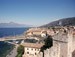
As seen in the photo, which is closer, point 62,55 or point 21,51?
point 62,55

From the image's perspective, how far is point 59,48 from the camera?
1098cm

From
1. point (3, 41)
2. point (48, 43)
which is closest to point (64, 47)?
point (48, 43)

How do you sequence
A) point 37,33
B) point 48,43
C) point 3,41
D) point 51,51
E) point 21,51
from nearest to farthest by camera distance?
1. point 51,51
2. point 48,43
3. point 21,51
4. point 37,33
5. point 3,41

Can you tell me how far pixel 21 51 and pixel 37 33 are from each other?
33.1 meters

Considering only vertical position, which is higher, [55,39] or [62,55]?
[55,39]

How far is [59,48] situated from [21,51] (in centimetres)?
1254

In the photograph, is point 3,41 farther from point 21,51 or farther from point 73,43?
point 73,43

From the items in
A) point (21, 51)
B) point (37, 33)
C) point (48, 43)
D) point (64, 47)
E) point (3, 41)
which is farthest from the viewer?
point (3, 41)

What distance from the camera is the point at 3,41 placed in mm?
67000

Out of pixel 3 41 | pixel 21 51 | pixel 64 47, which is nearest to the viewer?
pixel 64 47

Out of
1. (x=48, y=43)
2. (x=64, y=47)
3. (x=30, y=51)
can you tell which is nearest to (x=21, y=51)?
(x=30, y=51)

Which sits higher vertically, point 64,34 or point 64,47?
point 64,34

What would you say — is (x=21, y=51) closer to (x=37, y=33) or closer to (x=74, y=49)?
(x=74, y=49)

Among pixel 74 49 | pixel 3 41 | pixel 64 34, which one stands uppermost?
pixel 64 34
